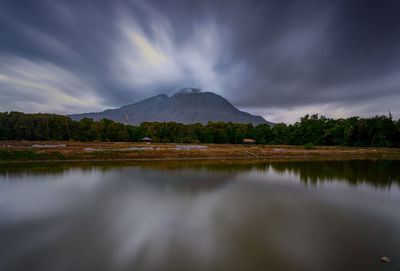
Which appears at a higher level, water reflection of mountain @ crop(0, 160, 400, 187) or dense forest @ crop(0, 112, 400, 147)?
dense forest @ crop(0, 112, 400, 147)

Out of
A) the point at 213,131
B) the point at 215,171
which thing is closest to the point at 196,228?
the point at 215,171

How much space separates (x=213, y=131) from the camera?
231ft

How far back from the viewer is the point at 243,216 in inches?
287

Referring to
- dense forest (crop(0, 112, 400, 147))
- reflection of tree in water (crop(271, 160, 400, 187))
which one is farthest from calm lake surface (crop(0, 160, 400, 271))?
dense forest (crop(0, 112, 400, 147))

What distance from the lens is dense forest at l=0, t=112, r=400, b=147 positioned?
50.7 meters

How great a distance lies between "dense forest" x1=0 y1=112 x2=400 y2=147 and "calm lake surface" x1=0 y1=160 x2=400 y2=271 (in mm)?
50003

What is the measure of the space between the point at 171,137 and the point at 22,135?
139ft

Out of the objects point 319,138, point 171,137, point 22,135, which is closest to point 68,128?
point 22,135

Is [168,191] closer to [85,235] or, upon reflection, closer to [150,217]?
[150,217]

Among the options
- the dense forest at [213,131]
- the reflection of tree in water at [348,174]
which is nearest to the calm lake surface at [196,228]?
the reflection of tree in water at [348,174]

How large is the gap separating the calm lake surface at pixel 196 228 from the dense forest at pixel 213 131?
50.0m

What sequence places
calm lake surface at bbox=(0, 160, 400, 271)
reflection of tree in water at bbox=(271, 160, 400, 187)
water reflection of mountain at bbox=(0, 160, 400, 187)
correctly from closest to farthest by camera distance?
calm lake surface at bbox=(0, 160, 400, 271)
reflection of tree in water at bbox=(271, 160, 400, 187)
water reflection of mountain at bbox=(0, 160, 400, 187)

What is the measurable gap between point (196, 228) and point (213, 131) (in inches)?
2542

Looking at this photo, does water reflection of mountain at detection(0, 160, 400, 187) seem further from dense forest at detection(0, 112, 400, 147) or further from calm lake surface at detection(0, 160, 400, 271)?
dense forest at detection(0, 112, 400, 147)
